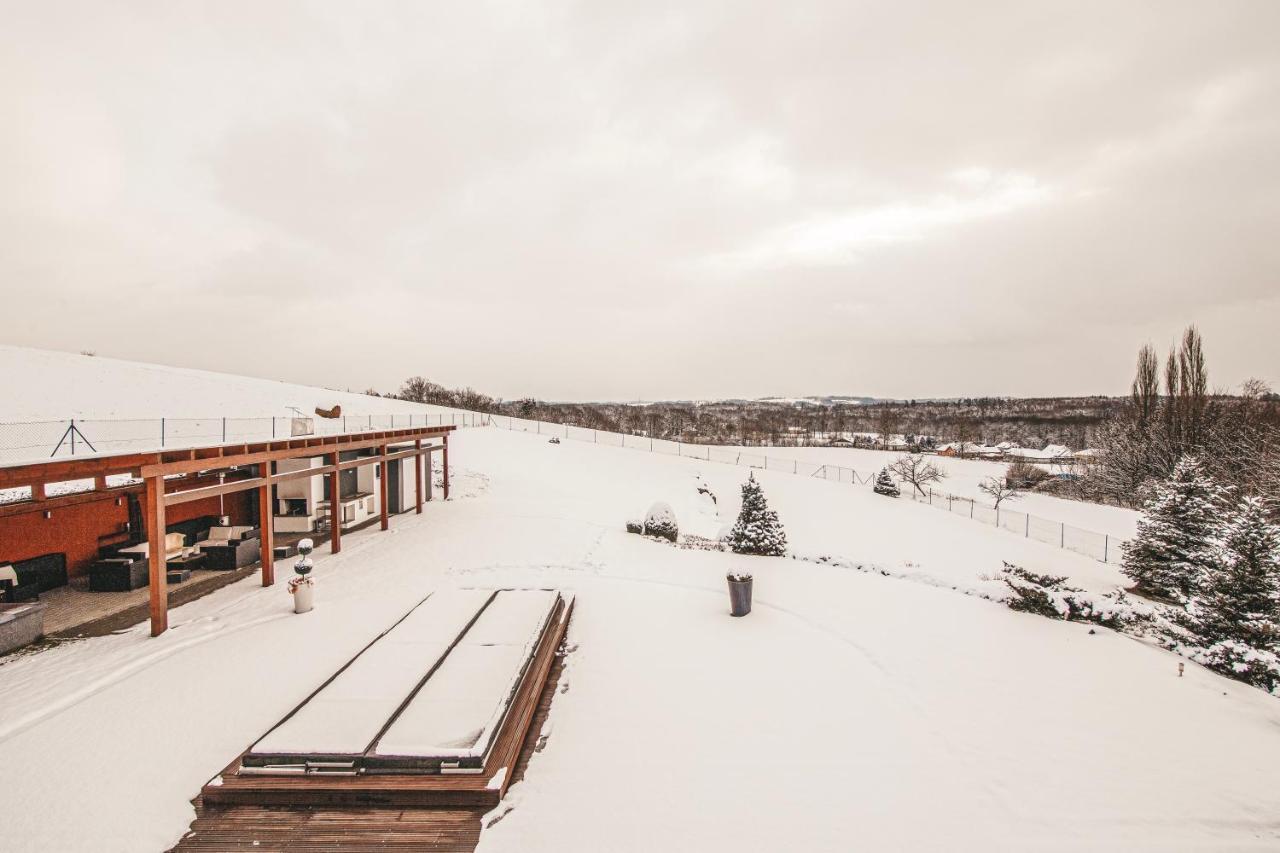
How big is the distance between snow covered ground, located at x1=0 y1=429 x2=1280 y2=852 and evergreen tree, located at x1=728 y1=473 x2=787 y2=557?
9.37ft

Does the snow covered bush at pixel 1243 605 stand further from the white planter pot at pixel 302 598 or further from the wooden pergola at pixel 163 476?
the wooden pergola at pixel 163 476

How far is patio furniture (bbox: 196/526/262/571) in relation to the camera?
430 inches

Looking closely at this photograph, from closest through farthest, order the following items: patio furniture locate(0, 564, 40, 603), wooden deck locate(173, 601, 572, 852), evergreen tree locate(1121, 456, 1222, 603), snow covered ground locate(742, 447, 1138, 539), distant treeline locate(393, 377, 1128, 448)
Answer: wooden deck locate(173, 601, 572, 852)
patio furniture locate(0, 564, 40, 603)
evergreen tree locate(1121, 456, 1222, 603)
snow covered ground locate(742, 447, 1138, 539)
distant treeline locate(393, 377, 1128, 448)

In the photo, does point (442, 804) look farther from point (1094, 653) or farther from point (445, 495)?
point (445, 495)

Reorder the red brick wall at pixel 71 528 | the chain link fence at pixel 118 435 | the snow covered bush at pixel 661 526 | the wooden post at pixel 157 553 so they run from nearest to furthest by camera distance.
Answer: the chain link fence at pixel 118 435, the wooden post at pixel 157 553, the red brick wall at pixel 71 528, the snow covered bush at pixel 661 526

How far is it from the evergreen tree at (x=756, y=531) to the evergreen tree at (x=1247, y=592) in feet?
26.7

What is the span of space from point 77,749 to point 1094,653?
1357cm

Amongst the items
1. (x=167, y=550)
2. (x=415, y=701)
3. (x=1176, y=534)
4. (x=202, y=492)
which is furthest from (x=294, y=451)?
(x=1176, y=534)

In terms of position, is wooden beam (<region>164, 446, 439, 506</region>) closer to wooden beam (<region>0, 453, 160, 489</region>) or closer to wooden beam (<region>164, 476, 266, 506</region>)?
wooden beam (<region>164, 476, 266, 506</region>)

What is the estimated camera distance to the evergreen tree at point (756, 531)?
1460 cm

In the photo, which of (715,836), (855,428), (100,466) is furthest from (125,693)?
(855,428)

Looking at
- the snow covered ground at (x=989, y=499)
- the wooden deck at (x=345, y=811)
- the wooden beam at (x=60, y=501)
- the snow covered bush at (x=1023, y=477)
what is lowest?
the snow covered ground at (x=989, y=499)

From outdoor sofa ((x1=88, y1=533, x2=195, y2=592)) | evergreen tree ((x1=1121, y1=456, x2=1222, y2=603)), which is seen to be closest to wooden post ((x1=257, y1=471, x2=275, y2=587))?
outdoor sofa ((x1=88, y1=533, x2=195, y2=592))

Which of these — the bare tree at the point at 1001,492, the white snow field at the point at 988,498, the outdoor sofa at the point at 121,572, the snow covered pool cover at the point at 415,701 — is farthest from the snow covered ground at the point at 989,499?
the outdoor sofa at the point at 121,572
